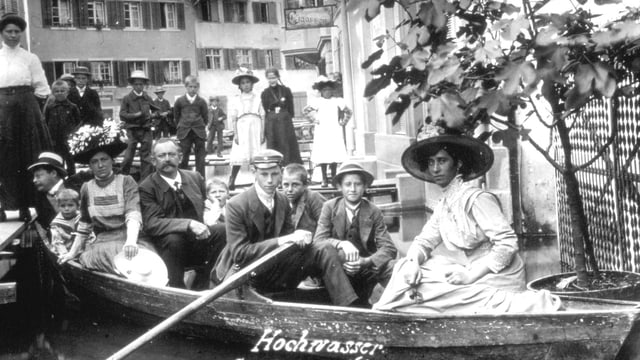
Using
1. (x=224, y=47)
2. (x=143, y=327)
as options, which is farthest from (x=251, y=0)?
(x=143, y=327)

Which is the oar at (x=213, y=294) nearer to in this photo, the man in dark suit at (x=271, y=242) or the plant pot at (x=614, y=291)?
the man in dark suit at (x=271, y=242)

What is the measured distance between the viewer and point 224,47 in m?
44.1

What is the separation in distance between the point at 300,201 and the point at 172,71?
35641mm

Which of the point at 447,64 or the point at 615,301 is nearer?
the point at 447,64

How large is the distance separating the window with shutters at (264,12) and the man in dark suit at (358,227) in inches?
1581

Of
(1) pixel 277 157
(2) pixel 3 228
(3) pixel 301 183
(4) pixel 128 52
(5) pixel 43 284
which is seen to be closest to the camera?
(1) pixel 277 157

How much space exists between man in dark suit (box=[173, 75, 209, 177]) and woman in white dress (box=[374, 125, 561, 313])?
28.5 ft

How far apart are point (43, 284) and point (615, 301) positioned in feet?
22.2

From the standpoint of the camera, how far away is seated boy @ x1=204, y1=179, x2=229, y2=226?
7977mm

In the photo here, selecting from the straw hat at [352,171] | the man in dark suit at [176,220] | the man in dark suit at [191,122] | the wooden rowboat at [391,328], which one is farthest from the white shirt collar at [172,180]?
the man in dark suit at [191,122]

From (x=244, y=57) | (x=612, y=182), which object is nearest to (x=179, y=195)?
(x=612, y=182)

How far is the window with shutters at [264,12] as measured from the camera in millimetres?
45344

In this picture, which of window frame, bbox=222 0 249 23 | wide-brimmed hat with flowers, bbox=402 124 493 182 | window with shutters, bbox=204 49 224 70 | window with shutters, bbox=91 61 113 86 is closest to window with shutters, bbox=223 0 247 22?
window frame, bbox=222 0 249 23

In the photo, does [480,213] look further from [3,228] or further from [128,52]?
[128,52]
